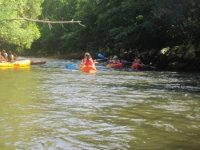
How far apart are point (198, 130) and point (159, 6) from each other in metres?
23.0

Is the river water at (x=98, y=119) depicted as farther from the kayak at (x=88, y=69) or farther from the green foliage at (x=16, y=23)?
the green foliage at (x=16, y=23)

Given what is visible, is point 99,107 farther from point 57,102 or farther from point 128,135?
point 128,135

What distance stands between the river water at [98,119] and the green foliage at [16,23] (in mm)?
11231

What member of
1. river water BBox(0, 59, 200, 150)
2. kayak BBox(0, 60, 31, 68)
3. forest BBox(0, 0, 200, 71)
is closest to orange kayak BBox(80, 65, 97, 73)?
forest BBox(0, 0, 200, 71)

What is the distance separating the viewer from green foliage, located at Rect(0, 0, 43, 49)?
1088 inches

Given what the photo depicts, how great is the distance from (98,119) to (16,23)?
23.4 metres

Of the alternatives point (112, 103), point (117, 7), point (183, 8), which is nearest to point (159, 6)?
point (183, 8)

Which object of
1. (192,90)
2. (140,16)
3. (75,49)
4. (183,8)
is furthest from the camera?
(75,49)

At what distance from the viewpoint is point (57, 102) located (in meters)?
12.5

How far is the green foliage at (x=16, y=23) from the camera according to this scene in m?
27.6

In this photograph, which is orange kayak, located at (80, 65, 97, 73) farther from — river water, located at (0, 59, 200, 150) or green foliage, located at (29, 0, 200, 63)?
river water, located at (0, 59, 200, 150)

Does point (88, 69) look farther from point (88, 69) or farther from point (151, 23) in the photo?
point (151, 23)

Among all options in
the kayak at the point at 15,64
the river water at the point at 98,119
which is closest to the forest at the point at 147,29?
the kayak at the point at 15,64

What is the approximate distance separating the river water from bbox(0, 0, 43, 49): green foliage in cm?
1123
